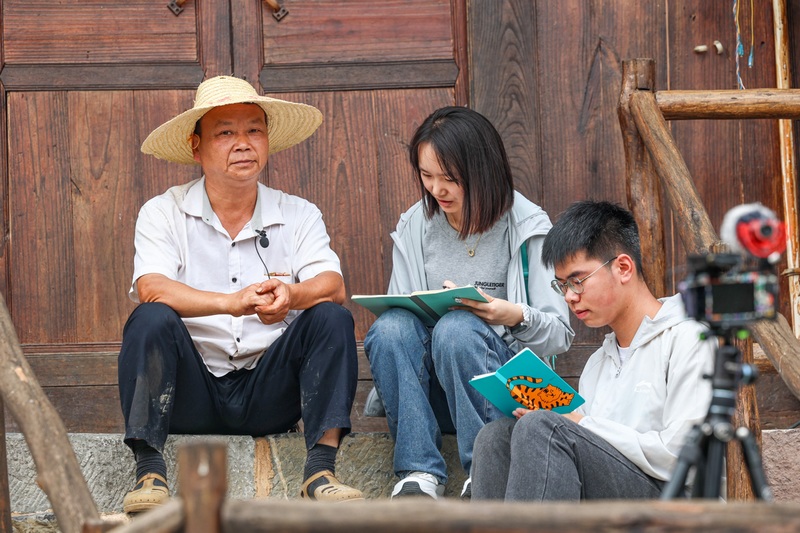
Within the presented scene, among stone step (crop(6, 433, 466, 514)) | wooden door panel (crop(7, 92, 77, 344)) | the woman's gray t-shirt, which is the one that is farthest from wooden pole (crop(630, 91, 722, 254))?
wooden door panel (crop(7, 92, 77, 344))

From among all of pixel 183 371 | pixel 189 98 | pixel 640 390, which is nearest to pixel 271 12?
pixel 189 98

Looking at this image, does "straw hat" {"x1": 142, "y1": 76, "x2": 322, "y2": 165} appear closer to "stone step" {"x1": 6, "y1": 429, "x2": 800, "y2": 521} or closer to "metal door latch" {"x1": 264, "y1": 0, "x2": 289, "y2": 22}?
"metal door latch" {"x1": 264, "y1": 0, "x2": 289, "y2": 22}

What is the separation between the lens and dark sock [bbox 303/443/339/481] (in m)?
3.39

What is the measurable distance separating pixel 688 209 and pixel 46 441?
2015 millimetres

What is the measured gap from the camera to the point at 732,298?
1910 millimetres

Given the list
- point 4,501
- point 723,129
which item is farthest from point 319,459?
point 723,129

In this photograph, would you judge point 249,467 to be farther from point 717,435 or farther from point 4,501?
point 717,435

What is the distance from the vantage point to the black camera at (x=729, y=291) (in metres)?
1.91

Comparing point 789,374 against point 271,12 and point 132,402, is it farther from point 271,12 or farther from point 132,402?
point 271,12

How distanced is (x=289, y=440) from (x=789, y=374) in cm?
159

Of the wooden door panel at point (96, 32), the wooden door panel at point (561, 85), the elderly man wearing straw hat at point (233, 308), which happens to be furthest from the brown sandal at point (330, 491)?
the wooden door panel at point (96, 32)

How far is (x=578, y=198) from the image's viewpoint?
4383 millimetres

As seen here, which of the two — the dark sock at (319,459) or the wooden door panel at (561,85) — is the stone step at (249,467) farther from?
the wooden door panel at (561,85)

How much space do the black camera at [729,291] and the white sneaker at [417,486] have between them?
1.55m
